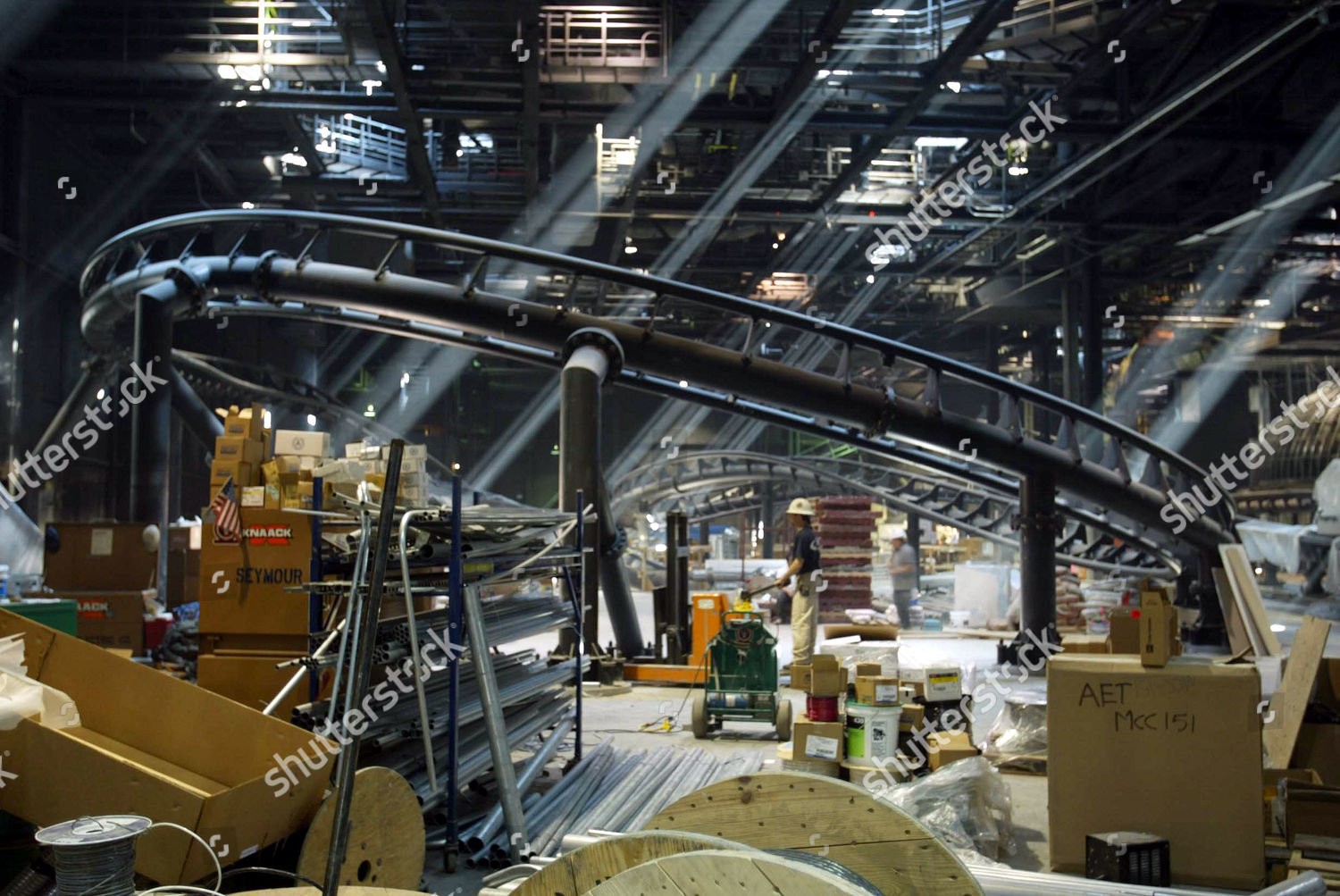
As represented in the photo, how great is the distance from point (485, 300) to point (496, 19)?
16.4 feet

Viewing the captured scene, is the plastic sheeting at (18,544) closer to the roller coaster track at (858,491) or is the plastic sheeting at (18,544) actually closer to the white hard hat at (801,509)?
the white hard hat at (801,509)

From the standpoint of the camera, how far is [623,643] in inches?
416

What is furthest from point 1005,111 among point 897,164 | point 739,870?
point 739,870

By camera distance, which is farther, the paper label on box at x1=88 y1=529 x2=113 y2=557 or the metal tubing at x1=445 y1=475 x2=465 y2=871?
the paper label on box at x1=88 y1=529 x2=113 y2=557

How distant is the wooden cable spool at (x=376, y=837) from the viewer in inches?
142

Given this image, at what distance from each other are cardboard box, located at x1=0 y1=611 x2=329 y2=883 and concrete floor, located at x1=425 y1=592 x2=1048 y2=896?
3.72ft

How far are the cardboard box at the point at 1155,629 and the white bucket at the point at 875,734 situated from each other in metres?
1.62

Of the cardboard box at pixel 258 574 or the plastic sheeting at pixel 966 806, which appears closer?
the plastic sheeting at pixel 966 806

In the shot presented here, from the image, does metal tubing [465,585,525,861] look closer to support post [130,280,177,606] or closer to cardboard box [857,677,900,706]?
cardboard box [857,677,900,706]

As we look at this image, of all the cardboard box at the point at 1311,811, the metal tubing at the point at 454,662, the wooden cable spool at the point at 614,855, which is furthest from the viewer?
the metal tubing at the point at 454,662

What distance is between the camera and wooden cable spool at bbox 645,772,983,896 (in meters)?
2.37

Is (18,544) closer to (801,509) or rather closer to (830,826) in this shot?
(801,509)

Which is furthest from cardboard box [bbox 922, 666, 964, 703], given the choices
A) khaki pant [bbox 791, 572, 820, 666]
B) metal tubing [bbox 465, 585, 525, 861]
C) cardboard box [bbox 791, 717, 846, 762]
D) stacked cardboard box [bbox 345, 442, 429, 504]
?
khaki pant [bbox 791, 572, 820, 666]

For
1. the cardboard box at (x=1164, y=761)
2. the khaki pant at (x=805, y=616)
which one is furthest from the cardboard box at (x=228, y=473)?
the khaki pant at (x=805, y=616)
